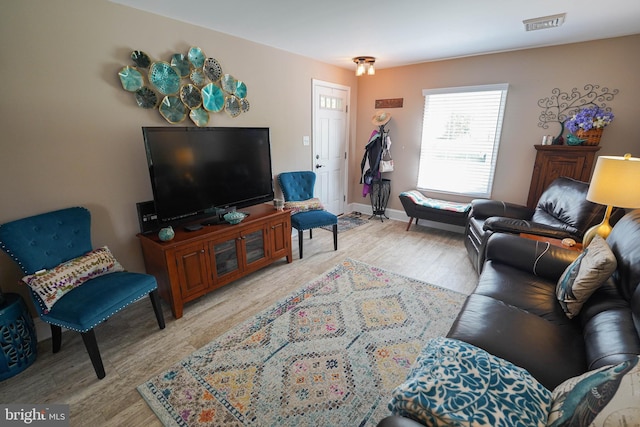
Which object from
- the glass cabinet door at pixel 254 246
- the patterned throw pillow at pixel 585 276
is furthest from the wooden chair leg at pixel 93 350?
the patterned throw pillow at pixel 585 276

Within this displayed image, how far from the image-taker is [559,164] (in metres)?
3.30

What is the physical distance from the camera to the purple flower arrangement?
9.80 feet

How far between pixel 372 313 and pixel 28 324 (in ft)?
7.97

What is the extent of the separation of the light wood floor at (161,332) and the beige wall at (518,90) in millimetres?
1371

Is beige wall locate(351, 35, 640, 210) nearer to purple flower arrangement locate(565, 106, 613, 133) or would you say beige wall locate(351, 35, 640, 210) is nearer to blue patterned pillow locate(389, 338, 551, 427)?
purple flower arrangement locate(565, 106, 613, 133)

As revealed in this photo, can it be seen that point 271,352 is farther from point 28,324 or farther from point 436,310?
point 28,324

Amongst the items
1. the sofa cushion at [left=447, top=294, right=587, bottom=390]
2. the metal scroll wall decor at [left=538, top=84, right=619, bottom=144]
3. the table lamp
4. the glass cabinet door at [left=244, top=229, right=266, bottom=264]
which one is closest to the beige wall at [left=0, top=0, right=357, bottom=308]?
the glass cabinet door at [left=244, top=229, right=266, bottom=264]

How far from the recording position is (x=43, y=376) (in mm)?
1800

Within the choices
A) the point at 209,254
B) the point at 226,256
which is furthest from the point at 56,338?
the point at 226,256

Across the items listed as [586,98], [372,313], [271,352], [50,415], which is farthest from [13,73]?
[586,98]

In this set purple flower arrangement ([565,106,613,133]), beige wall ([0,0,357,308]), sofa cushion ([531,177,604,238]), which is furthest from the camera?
purple flower arrangement ([565,106,613,133])

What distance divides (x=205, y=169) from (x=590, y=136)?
13.2ft

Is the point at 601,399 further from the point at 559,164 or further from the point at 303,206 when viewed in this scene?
the point at 559,164

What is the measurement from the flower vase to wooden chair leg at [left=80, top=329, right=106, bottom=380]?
473cm
